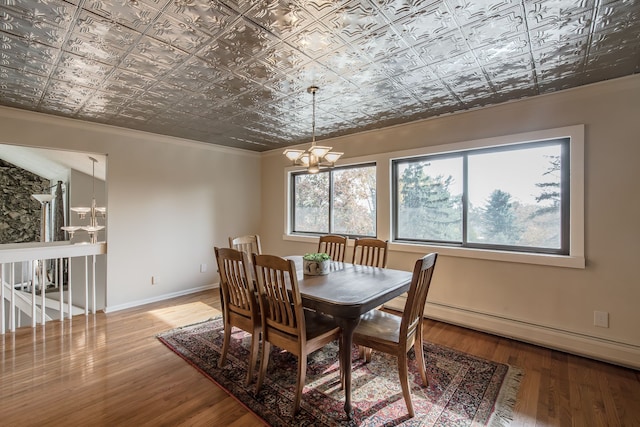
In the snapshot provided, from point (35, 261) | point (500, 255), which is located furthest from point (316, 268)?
point (35, 261)

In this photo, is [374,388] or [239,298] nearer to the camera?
[374,388]

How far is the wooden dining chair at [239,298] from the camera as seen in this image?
7.16 ft

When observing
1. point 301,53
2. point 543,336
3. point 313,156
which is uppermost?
point 301,53

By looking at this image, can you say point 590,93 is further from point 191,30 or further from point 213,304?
point 213,304

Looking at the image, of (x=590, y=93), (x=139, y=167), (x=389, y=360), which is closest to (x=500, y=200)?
(x=590, y=93)

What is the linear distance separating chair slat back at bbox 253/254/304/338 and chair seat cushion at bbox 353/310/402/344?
477 mm

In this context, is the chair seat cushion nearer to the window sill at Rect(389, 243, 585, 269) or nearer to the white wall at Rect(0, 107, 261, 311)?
the window sill at Rect(389, 243, 585, 269)

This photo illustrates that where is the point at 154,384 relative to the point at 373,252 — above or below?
below

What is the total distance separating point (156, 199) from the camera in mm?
4266

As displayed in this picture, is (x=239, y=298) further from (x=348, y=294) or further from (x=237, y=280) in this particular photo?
(x=348, y=294)

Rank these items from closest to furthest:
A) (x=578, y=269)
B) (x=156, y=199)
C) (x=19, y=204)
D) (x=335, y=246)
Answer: (x=578, y=269)
(x=335, y=246)
(x=156, y=199)
(x=19, y=204)

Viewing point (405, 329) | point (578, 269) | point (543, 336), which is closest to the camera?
point (405, 329)

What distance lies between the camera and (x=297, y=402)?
1.88 metres

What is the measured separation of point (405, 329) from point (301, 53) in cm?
202
